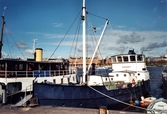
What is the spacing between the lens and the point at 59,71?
853 inches

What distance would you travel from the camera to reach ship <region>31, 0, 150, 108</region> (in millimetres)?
13976

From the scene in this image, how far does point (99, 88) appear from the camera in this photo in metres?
15.9

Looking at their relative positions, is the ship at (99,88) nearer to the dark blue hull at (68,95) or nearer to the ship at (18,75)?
the dark blue hull at (68,95)

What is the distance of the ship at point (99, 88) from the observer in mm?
13976

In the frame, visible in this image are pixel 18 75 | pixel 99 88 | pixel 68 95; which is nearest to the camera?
pixel 68 95

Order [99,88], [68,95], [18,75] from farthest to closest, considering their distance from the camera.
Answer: [18,75]
[99,88]
[68,95]

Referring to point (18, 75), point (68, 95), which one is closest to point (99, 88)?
point (68, 95)

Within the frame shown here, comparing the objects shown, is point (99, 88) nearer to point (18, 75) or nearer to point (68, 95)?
point (68, 95)

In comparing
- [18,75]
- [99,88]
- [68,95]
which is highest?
[18,75]

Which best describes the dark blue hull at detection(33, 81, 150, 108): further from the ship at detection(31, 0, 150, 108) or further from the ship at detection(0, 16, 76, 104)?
the ship at detection(0, 16, 76, 104)

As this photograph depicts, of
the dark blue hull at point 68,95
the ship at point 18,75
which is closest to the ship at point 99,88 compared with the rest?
the dark blue hull at point 68,95

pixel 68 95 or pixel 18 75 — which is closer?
pixel 68 95

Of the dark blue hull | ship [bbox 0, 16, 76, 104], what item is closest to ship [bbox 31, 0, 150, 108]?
the dark blue hull

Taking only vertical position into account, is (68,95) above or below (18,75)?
below
